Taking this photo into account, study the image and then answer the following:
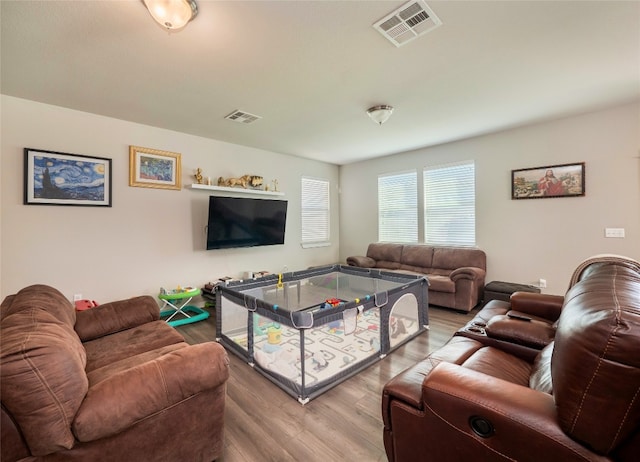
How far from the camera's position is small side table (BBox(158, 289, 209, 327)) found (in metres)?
3.61

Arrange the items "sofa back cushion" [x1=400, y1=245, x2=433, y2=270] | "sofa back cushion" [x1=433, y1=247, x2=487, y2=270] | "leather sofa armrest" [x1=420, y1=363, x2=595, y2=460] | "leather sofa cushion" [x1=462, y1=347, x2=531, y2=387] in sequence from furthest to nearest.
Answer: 1. "sofa back cushion" [x1=400, y1=245, x2=433, y2=270]
2. "sofa back cushion" [x1=433, y1=247, x2=487, y2=270]
3. "leather sofa cushion" [x1=462, y1=347, x2=531, y2=387]
4. "leather sofa armrest" [x1=420, y1=363, x2=595, y2=460]

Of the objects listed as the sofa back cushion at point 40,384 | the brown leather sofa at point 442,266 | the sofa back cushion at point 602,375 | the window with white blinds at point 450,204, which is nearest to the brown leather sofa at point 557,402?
the sofa back cushion at point 602,375

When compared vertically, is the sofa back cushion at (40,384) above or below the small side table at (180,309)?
above

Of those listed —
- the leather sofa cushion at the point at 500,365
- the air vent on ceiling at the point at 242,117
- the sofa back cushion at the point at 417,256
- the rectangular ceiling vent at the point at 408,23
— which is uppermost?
the air vent on ceiling at the point at 242,117

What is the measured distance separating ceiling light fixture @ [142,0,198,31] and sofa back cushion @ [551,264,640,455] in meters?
2.49

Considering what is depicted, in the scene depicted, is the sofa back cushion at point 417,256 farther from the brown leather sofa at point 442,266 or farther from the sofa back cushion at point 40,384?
the sofa back cushion at point 40,384

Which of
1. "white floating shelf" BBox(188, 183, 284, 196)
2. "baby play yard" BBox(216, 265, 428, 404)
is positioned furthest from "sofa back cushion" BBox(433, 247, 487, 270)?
"white floating shelf" BBox(188, 183, 284, 196)

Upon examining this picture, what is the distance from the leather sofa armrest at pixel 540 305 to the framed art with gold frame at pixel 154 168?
433cm

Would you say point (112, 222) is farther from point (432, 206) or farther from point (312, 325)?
point (432, 206)

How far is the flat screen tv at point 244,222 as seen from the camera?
4.21 metres

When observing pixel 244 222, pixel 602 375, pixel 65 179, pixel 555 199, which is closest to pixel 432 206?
pixel 555 199

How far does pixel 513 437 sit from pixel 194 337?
319 cm

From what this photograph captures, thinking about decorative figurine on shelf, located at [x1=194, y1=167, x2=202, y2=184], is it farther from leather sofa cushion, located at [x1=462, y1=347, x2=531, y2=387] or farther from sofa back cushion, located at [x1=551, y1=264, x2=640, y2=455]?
sofa back cushion, located at [x1=551, y1=264, x2=640, y2=455]

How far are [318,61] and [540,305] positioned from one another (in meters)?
2.73
